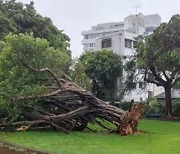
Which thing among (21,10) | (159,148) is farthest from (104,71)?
(159,148)

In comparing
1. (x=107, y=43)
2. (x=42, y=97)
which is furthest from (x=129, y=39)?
(x=42, y=97)

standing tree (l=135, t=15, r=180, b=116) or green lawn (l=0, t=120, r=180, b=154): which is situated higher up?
standing tree (l=135, t=15, r=180, b=116)

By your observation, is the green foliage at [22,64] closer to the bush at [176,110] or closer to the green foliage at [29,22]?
the green foliage at [29,22]

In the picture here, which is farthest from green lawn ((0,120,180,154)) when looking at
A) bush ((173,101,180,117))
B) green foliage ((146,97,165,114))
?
green foliage ((146,97,165,114))

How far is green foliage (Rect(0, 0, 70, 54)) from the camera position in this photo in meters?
29.3

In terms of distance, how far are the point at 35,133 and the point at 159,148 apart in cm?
580

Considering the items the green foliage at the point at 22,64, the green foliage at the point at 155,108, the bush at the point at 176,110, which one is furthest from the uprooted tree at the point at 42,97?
the green foliage at the point at 155,108

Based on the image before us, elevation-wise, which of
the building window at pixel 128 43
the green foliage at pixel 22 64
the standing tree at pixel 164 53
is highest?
the building window at pixel 128 43

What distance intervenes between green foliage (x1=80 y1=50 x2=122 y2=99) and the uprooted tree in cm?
2080

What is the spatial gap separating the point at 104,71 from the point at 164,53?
11.6m

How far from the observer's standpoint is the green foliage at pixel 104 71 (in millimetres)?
39156

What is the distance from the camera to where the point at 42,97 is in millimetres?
16500

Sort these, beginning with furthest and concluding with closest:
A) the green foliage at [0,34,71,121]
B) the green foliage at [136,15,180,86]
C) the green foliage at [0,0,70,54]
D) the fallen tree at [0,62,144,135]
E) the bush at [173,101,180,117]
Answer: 1. the bush at [173,101,180,117]
2. the green foliage at [0,0,70,54]
3. the green foliage at [136,15,180,86]
4. the fallen tree at [0,62,144,135]
5. the green foliage at [0,34,71,121]

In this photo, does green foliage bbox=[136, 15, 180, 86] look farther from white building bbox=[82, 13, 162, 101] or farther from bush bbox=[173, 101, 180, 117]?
white building bbox=[82, 13, 162, 101]
